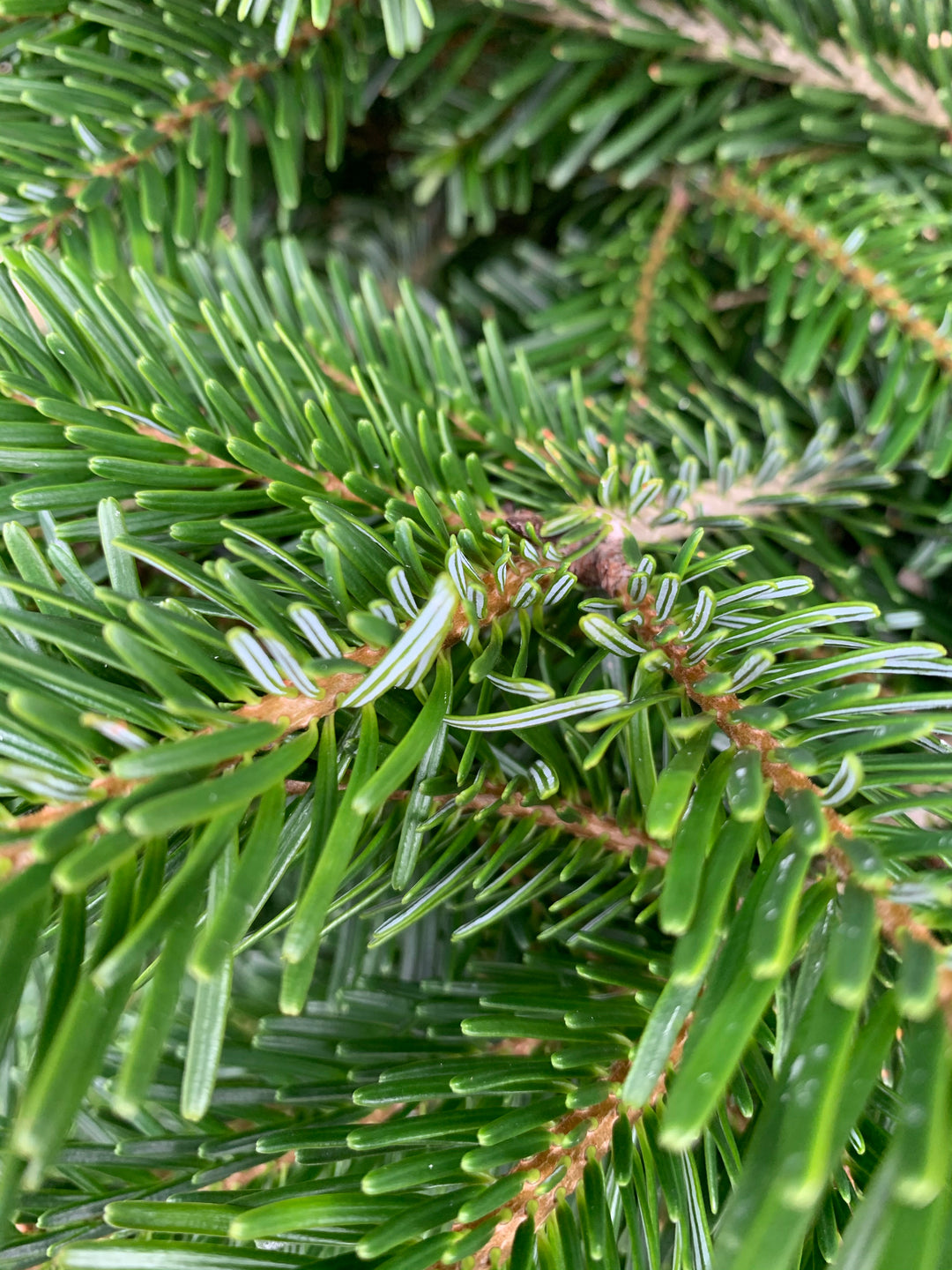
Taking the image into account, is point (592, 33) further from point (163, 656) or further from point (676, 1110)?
point (676, 1110)

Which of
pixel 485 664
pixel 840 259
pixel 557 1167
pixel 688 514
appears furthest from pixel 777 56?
pixel 557 1167

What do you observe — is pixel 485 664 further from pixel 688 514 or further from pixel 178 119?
pixel 178 119

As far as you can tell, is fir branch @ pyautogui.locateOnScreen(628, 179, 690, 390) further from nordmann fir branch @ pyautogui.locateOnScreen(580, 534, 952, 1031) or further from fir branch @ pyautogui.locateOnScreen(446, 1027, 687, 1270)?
fir branch @ pyautogui.locateOnScreen(446, 1027, 687, 1270)

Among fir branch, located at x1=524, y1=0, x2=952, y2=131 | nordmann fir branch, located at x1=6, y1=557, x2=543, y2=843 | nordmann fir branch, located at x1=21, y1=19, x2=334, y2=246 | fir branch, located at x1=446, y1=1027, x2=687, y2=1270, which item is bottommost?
fir branch, located at x1=446, y1=1027, x2=687, y2=1270

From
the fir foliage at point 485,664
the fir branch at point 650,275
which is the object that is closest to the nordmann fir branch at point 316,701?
the fir foliage at point 485,664

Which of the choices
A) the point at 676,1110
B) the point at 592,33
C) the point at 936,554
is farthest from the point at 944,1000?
the point at 592,33

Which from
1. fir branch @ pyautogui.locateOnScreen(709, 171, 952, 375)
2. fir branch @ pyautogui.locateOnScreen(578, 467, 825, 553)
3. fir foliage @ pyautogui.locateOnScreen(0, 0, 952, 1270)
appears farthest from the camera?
fir branch @ pyautogui.locateOnScreen(709, 171, 952, 375)

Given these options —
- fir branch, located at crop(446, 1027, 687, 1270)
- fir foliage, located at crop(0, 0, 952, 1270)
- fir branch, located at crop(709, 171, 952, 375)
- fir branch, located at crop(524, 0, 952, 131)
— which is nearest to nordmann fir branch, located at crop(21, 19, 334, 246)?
fir foliage, located at crop(0, 0, 952, 1270)
